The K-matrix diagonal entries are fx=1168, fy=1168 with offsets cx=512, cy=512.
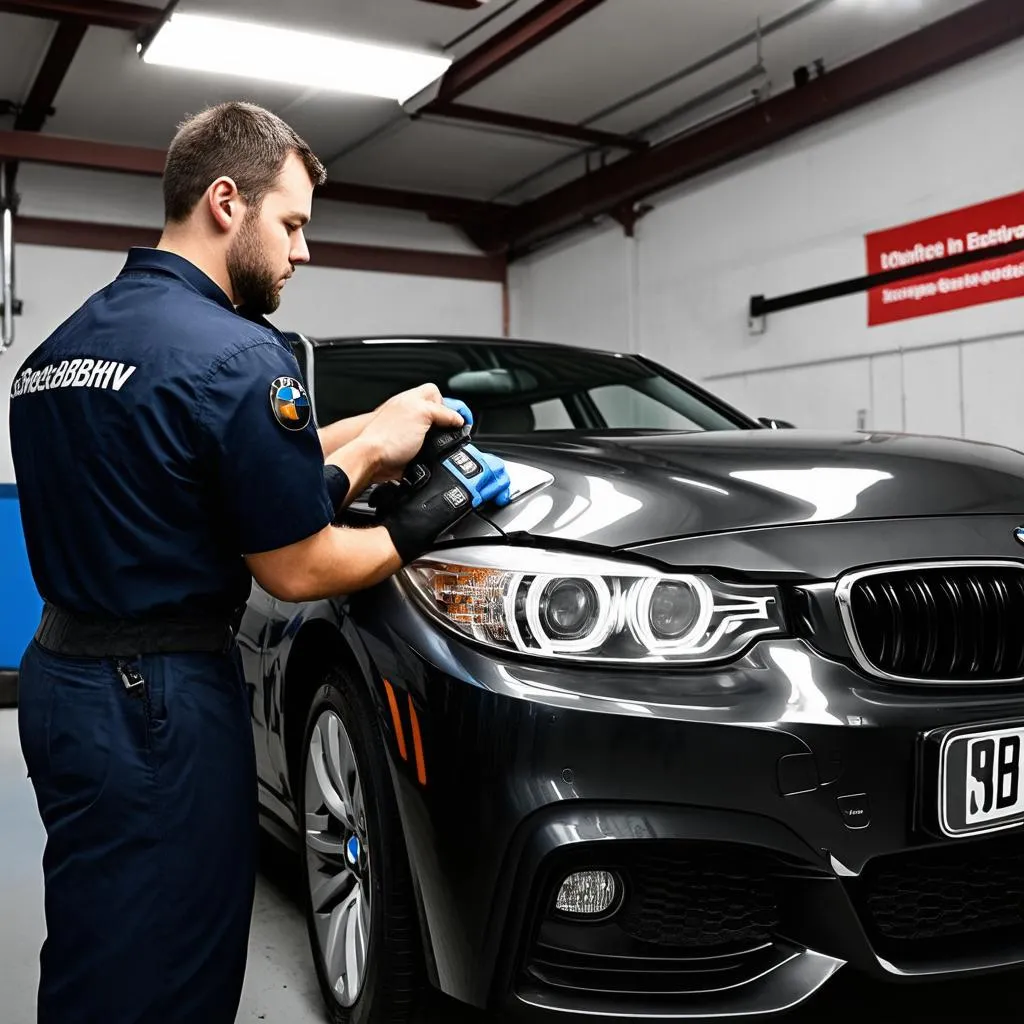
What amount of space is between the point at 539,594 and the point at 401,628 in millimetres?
202

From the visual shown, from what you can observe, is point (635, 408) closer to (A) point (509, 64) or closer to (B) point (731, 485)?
(B) point (731, 485)

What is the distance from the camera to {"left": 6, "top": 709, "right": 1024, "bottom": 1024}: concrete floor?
73.5 inches

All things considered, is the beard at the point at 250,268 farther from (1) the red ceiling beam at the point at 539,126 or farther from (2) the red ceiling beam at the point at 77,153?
(2) the red ceiling beam at the point at 77,153

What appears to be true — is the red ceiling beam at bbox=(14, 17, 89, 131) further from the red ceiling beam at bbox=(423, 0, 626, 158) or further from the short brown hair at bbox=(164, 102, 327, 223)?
the short brown hair at bbox=(164, 102, 327, 223)

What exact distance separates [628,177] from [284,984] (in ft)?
26.8

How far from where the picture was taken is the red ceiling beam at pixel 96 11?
647 centimetres

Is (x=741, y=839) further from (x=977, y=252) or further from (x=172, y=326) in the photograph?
(x=977, y=252)

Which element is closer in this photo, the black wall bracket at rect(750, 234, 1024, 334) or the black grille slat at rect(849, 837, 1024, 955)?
the black grille slat at rect(849, 837, 1024, 955)

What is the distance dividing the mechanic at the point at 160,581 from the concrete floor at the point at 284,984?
53cm

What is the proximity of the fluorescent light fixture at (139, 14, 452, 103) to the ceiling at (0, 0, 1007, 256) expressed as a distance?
0.08 metres

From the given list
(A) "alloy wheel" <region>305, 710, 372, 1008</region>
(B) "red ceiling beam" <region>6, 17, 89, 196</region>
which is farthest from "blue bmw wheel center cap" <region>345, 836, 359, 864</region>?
(B) "red ceiling beam" <region>6, 17, 89, 196</region>

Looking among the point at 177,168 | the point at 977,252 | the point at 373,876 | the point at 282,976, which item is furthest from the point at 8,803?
→ the point at 977,252

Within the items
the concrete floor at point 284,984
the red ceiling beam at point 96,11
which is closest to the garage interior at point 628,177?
the red ceiling beam at point 96,11

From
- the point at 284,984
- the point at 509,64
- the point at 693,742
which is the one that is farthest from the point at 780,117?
the point at 693,742
